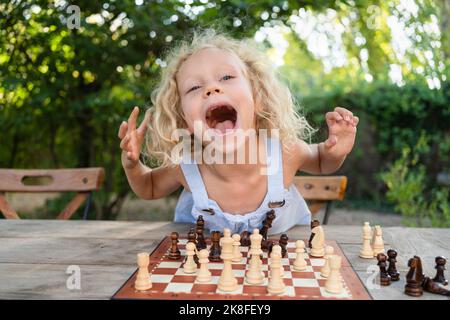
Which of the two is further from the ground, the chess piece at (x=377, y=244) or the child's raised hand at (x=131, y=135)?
the child's raised hand at (x=131, y=135)

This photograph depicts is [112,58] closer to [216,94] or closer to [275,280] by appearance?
[216,94]

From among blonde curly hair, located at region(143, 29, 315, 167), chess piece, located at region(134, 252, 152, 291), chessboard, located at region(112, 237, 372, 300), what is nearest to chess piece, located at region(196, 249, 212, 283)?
chessboard, located at region(112, 237, 372, 300)

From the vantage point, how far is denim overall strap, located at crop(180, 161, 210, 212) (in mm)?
1775

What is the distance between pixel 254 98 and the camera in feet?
6.08

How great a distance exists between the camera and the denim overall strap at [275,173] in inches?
69.5

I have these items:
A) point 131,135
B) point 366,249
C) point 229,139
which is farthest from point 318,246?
point 131,135

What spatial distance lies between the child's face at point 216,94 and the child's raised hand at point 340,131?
1.02 feet

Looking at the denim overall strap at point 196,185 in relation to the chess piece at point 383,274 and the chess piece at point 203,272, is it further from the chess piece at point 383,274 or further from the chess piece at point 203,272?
the chess piece at point 383,274

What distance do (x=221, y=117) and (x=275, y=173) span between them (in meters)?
0.33

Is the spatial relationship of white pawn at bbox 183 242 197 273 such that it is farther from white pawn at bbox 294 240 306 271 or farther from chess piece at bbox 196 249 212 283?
white pawn at bbox 294 240 306 271

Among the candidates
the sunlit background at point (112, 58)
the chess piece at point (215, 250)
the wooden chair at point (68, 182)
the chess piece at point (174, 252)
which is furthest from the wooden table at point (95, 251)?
the sunlit background at point (112, 58)

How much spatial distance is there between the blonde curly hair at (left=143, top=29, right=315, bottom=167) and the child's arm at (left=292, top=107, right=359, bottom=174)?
10 cm

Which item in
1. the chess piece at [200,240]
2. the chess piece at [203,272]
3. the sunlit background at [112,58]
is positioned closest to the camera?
the chess piece at [203,272]
